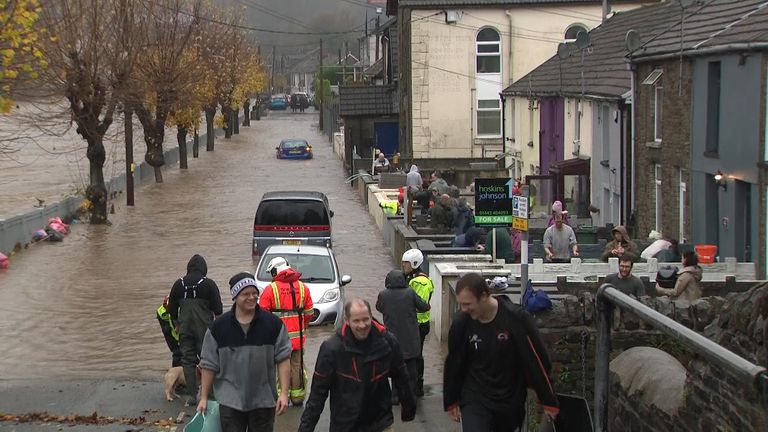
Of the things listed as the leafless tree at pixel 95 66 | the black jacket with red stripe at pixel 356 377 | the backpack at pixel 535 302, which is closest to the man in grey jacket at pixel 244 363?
the black jacket with red stripe at pixel 356 377

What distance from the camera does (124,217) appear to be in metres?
38.0

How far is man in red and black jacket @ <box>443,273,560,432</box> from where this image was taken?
7.70 metres

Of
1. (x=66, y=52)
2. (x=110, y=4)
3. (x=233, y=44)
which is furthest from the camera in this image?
(x=233, y=44)

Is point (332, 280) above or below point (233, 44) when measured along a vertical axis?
below

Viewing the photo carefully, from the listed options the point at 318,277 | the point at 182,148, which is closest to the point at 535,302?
the point at 318,277

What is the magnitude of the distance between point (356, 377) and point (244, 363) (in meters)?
0.97

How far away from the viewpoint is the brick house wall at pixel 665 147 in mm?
21000

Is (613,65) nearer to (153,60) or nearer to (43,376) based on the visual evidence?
(43,376)

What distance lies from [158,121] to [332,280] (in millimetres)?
33383

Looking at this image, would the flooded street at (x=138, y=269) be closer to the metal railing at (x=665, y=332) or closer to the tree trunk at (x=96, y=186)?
the tree trunk at (x=96, y=186)

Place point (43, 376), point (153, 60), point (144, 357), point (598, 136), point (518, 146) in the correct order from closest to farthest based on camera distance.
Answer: point (43, 376), point (144, 357), point (598, 136), point (518, 146), point (153, 60)

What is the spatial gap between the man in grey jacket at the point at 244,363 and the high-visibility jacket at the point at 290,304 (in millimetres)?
3574

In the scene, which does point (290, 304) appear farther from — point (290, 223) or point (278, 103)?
point (278, 103)

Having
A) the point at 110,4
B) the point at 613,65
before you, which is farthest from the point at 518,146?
the point at 110,4
